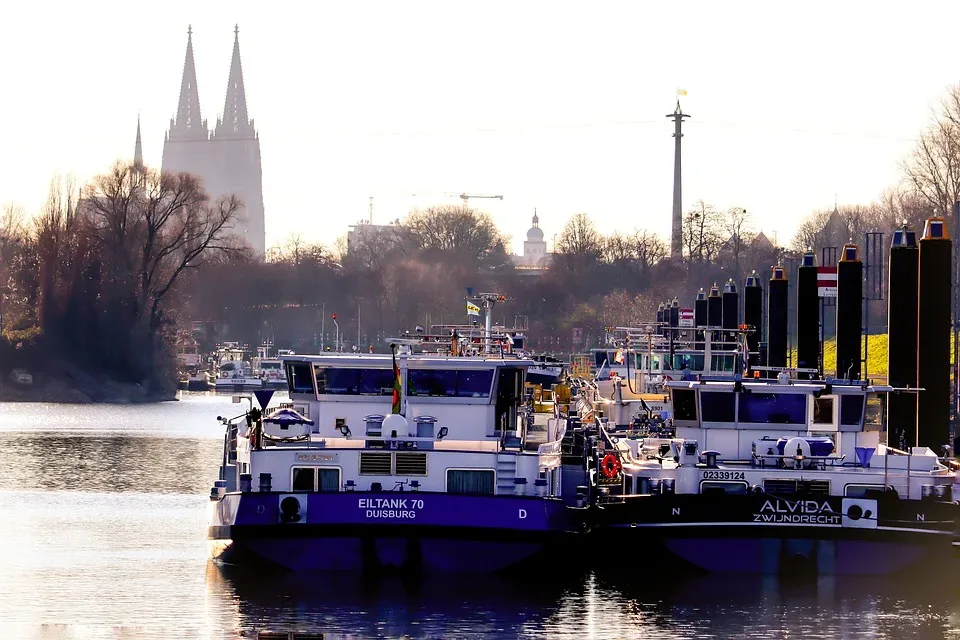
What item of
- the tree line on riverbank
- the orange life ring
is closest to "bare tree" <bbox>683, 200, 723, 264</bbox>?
the tree line on riverbank

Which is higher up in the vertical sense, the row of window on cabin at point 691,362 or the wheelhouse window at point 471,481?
the row of window on cabin at point 691,362

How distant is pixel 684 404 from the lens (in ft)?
150

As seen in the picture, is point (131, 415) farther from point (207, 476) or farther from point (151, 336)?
point (207, 476)

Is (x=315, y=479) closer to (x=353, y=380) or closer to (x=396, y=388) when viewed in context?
(x=396, y=388)

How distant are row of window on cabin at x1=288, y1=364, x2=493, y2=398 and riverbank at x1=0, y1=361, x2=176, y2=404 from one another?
8845cm

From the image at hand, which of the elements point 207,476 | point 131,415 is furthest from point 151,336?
point 207,476

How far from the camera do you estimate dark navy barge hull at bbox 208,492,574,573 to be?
1575 inches

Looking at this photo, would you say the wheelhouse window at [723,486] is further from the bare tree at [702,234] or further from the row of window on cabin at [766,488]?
the bare tree at [702,234]

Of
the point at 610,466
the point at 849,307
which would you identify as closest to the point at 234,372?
the point at 849,307

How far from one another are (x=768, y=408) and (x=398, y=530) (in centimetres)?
994

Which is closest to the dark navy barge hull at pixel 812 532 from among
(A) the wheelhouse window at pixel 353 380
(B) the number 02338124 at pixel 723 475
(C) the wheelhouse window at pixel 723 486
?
(C) the wheelhouse window at pixel 723 486

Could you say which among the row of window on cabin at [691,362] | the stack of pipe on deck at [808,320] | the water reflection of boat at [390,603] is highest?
the stack of pipe on deck at [808,320]

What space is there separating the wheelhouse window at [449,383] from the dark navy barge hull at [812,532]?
640 centimetres

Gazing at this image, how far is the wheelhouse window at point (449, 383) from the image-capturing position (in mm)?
45787
